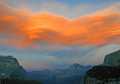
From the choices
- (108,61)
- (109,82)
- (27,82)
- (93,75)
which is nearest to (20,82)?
(27,82)

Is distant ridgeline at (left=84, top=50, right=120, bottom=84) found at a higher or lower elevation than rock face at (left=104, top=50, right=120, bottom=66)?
lower

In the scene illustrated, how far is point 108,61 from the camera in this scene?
170375 mm

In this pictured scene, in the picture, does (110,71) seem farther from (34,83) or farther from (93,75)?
(34,83)

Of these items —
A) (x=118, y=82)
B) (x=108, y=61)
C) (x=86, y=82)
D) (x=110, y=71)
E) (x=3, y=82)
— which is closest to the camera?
(x=118, y=82)

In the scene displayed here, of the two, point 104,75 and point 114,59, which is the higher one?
point 114,59

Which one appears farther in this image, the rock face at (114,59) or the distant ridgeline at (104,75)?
the rock face at (114,59)

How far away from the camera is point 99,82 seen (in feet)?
317

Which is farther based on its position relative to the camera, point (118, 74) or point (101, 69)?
point (101, 69)

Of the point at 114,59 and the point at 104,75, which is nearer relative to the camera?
the point at 104,75

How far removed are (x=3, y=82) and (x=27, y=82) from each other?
64.0ft

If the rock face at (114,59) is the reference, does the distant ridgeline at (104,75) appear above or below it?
below

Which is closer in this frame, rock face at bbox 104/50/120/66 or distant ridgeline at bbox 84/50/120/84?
distant ridgeline at bbox 84/50/120/84

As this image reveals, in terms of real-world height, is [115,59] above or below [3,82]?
above

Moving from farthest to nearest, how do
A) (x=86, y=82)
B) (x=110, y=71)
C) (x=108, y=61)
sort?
(x=108, y=61) → (x=86, y=82) → (x=110, y=71)
